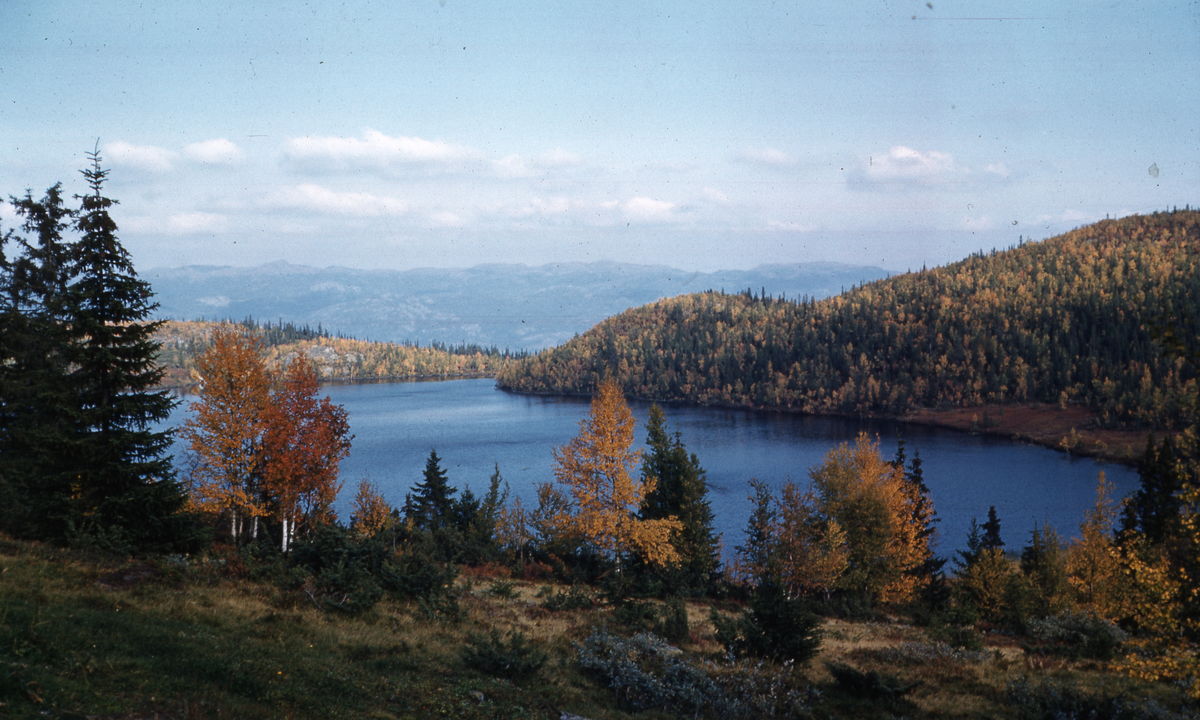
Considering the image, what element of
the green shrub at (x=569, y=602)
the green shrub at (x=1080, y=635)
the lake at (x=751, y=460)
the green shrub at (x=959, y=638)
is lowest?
the lake at (x=751, y=460)

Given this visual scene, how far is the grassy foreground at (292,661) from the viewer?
10.9 m

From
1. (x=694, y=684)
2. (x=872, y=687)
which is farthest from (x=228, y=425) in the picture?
(x=872, y=687)

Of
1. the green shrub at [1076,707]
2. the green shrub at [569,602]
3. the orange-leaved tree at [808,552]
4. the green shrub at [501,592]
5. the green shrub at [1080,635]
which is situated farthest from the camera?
the orange-leaved tree at [808,552]

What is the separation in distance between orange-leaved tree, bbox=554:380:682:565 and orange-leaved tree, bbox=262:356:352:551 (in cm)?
1249

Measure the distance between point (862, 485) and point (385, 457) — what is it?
80.6m

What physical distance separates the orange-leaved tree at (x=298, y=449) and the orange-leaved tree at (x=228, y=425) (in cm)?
80

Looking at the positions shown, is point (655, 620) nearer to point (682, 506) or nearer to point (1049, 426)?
point (682, 506)

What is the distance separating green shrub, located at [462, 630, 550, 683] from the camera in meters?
16.8

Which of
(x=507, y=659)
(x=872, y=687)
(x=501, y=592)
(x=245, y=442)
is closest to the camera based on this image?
(x=507, y=659)

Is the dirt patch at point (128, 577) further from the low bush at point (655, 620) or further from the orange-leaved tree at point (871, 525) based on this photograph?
the orange-leaved tree at point (871, 525)

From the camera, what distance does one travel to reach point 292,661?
14.5 m

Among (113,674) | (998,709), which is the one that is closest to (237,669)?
(113,674)

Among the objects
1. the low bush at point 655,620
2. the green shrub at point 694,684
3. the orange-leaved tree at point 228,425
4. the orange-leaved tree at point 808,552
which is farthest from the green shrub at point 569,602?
A: the orange-leaved tree at point 808,552

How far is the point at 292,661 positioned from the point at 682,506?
3008 cm
